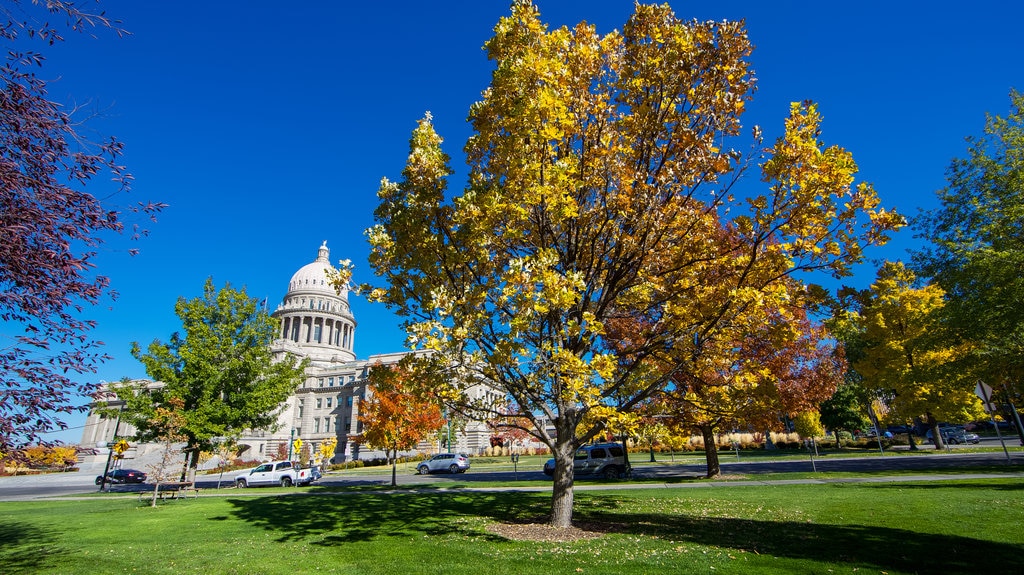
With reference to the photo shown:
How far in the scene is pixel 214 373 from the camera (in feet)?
74.1

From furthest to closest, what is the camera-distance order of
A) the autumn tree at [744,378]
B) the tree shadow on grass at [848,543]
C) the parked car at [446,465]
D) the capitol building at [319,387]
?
the capitol building at [319,387] → the parked car at [446,465] → the autumn tree at [744,378] → the tree shadow on grass at [848,543]

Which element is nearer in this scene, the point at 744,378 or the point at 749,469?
the point at 744,378

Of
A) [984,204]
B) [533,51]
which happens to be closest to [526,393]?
[533,51]

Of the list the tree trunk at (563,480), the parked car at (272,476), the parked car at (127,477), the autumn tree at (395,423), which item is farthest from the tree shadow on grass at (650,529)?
the parked car at (127,477)

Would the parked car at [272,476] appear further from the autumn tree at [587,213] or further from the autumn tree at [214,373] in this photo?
the autumn tree at [587,213]

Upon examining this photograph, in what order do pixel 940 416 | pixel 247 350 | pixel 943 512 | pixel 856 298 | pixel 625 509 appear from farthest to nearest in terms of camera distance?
pixel 940 416
pixel 247 350
pixel 625 509
pixel 943 512
pixel 856 298

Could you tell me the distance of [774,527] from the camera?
9.99 m

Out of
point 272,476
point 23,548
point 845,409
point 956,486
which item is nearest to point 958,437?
point 845,409

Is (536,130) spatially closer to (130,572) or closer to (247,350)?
(130,572)

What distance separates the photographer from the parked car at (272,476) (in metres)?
30.7

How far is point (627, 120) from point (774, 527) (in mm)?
8928

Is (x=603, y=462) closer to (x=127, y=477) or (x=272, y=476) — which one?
(x=272, y=476)

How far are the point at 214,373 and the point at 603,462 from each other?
70.0 feet

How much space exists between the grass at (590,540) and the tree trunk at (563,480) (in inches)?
33.3
